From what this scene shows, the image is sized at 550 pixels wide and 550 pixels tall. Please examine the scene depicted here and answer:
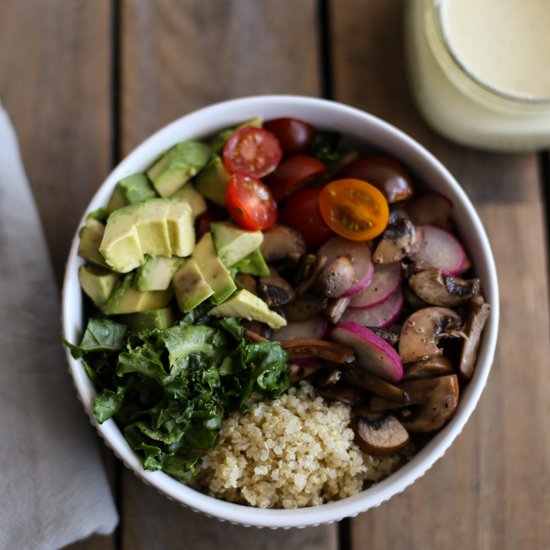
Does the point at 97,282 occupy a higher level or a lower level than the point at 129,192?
lower

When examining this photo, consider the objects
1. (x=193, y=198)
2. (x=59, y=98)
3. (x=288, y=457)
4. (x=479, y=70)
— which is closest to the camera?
(x=288, y=457)

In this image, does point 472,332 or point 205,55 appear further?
point 205,55

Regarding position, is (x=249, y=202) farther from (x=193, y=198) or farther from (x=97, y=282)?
(x=97, y=282)

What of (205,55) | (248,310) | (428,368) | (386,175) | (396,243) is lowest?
(428,368)

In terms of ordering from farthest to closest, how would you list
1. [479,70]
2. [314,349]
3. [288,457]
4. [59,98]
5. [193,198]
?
[59,98] < [479,70] < [193,198] < [314,349] < [288,457]

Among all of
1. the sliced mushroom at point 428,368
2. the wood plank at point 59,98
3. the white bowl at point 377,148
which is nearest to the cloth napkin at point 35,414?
the wood plank at point 59,98

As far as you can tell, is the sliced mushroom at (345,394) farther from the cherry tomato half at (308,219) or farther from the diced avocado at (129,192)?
the diced avocado at (129,192)

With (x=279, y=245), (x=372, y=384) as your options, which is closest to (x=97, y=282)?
(x=279, y=245)

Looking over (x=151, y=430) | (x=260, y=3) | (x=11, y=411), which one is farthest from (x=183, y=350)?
(x=260, y=3)
